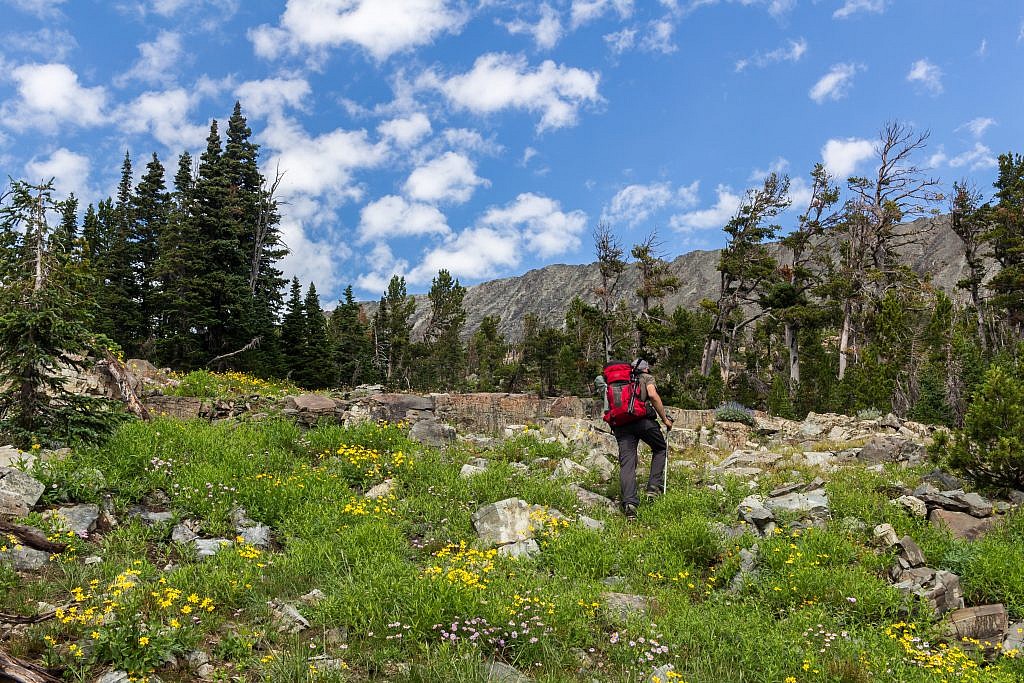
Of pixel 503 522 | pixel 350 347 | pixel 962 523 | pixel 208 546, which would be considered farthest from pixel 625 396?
pixel 350 347

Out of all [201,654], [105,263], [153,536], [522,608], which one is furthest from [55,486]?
[105,263]

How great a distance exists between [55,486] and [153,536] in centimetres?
138

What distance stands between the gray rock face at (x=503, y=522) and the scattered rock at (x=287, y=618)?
212 cm

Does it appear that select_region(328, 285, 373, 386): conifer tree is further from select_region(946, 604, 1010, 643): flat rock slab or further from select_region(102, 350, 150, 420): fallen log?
select_region(946, 604, 1010, 643): flat rock slab

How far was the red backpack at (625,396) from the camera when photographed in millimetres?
8070

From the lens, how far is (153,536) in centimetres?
602

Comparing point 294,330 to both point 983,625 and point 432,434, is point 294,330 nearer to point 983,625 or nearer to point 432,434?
point 432,434

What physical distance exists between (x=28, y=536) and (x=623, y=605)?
5274 mm

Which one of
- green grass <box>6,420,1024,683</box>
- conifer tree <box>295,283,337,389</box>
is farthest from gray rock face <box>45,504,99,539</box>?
conifer tree <box>295,283,337,389</box>

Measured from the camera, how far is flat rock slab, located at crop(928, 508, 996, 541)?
6.18 meters

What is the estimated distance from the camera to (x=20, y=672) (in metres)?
3.47

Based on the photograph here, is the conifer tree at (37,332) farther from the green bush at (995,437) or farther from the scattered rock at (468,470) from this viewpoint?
the green bush at (995,437)

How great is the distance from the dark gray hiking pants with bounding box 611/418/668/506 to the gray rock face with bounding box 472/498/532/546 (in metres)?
1.66

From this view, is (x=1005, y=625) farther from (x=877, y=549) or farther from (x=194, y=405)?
(x=194, y=405)
